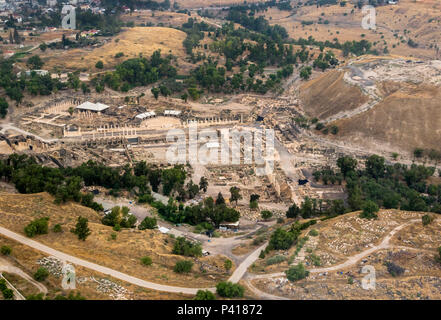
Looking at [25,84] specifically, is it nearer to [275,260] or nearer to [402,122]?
[402,122]

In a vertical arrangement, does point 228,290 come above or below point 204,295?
below

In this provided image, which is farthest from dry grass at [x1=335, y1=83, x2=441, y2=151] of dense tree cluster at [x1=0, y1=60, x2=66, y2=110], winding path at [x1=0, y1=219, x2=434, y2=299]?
dense tree cluster at [x1=0, y1=60, x2=66, y2=110]

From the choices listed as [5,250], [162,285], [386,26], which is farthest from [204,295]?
[386,26]

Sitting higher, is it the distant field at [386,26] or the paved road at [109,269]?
the distant field at [386,26]

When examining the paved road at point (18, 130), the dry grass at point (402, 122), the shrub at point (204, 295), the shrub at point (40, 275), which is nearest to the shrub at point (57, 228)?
the shrub at point (40, 275)

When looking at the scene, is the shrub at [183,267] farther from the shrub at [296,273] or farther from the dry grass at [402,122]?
the dry grass at [402,122]

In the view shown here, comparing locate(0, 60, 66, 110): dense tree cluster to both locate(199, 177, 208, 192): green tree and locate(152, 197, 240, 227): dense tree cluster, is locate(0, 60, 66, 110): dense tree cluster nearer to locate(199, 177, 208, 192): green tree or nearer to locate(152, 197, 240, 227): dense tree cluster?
locate(199, 177, 208, 192): green tree
